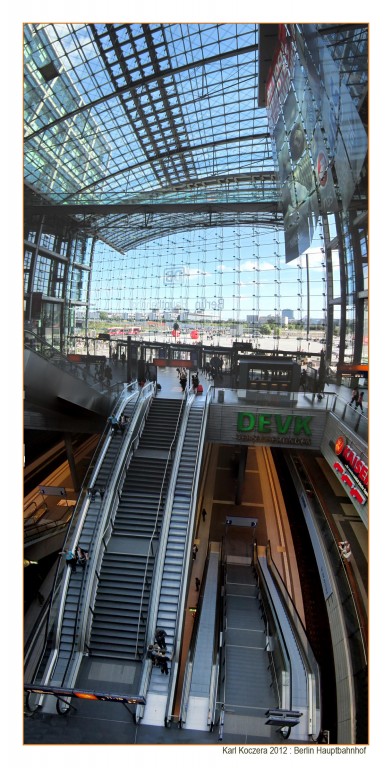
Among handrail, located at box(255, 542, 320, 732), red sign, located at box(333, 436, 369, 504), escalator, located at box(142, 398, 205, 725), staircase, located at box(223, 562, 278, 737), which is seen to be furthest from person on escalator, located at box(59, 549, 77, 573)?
red sign, located at box(333, 436, 369, 504)

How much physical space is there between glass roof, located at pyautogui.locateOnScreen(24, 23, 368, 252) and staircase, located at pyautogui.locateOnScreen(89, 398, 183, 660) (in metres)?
7.56

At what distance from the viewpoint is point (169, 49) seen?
11.2 meters

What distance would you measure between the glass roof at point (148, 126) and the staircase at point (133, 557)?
7557 millimetres

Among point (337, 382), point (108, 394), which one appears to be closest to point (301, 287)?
point (337, 382)

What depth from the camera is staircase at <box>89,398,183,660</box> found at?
8.60 meters

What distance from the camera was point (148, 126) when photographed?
675 inches

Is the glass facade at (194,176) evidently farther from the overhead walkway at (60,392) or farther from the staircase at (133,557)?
the staircase at (133,557)

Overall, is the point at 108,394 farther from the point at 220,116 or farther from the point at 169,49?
the point at 220,116

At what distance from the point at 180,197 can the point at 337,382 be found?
9.35 meters

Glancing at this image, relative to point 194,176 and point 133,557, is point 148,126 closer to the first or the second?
point 194,176

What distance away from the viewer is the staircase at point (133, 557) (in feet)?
28.2

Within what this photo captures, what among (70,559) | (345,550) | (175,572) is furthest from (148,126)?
(345,550)

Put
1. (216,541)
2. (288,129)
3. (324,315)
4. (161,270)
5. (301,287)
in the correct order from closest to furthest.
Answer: (288,129)
(216,541)
(324,315)
(301,287)
(161,270)

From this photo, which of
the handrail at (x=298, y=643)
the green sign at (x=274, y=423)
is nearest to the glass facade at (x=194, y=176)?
the green sign at (x=274, y=423)
